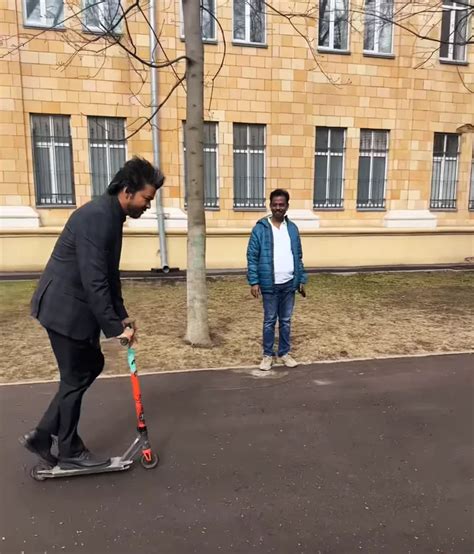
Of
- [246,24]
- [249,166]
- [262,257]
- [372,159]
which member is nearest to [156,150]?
[249,166]

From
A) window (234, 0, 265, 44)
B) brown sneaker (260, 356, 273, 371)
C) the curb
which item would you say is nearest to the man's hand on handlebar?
the curb

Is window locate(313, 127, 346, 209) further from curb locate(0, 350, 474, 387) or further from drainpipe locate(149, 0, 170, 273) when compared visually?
curb locate(0, 350, 474, 387)

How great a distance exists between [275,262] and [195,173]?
170 cm

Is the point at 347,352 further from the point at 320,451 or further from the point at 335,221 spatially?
the point at 335,221

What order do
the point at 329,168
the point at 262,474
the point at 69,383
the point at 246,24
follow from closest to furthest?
1. the point at 69,383
2. the point at 262,474
3. the point at 246,24
4. the point at 329,168

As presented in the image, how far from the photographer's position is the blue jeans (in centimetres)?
509

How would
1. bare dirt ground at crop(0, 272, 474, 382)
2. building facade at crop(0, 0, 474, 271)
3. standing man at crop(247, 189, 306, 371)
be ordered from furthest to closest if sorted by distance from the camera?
building facade at crop(0, 0, 474, 271)
bare dirt ground at crop(0, 272, 474, 382)
standing man at crop(247, 189, 306, 371)

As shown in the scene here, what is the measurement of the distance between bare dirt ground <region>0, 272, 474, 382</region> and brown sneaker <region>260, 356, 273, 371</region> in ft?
0.82

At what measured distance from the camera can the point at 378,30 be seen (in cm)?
1321

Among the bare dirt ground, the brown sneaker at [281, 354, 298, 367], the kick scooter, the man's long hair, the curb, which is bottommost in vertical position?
the bare dirt ground

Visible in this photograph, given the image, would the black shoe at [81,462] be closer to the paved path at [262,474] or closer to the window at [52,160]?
the paved path at [262,474]

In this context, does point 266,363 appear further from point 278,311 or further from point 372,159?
point 372,159

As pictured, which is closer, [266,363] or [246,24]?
[266,363]

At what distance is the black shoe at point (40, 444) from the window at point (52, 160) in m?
10.0
